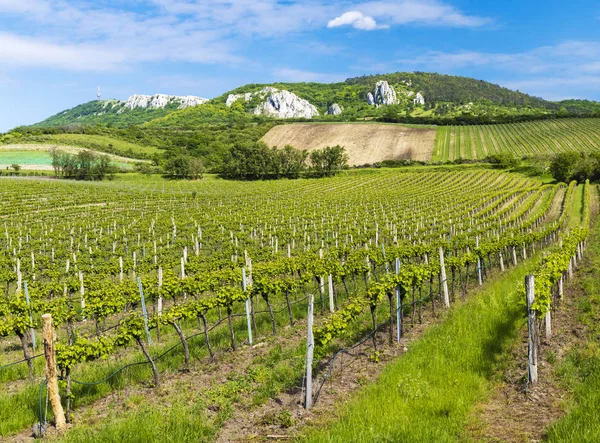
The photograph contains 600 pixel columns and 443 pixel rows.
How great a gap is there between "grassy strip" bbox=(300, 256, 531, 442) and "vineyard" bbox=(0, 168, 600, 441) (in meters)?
1.12

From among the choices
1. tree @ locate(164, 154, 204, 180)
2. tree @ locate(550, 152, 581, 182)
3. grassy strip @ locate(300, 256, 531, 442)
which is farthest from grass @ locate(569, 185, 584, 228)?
tree @ locate(164, 154, 204, 180)

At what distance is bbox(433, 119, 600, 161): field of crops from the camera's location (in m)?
115

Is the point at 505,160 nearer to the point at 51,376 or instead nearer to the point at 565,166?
the point at 565,166

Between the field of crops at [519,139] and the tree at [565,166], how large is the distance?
24754mm

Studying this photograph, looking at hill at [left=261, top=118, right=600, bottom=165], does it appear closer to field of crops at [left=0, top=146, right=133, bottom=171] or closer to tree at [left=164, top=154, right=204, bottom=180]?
tree at [left=164, top=154, right=204, bottom=180]

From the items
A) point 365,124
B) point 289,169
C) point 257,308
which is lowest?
point 257,308

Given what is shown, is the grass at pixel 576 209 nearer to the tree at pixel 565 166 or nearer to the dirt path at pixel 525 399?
the tree at pixel 565 166

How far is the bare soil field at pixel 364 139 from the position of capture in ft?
399

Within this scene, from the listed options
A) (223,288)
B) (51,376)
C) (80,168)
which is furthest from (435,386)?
(80,168)

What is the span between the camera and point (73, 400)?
8742 mm

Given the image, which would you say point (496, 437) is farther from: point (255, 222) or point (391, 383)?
point (255, 222)

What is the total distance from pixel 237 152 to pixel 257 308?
103931mm

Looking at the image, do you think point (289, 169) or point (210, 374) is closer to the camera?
point (210, 374)

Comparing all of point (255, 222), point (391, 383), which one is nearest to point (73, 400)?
point (391, 383)
